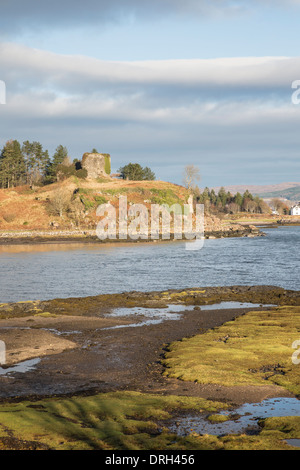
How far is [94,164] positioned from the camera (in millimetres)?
171250

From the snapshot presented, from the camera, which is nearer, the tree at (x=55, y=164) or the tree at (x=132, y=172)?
the tree at (x=55, y=164)

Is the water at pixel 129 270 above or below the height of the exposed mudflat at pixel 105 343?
above

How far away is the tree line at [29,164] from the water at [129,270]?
78.1 meters

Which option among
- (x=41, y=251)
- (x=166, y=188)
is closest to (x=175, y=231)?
(x=166, y=188)

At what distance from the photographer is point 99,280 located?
177 ft

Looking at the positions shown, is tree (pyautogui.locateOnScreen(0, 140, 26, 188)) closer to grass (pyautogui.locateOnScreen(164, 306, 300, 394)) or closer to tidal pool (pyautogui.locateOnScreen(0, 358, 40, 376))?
grass (pyautogui.locateOnScreen(164, 306, 300, 394))

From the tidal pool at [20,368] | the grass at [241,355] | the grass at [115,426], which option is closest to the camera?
the grass at [115,426]

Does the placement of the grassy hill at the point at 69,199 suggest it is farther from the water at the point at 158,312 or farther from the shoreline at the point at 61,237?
the water at the point at 158,312

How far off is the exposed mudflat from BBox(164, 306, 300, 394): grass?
2.42ft

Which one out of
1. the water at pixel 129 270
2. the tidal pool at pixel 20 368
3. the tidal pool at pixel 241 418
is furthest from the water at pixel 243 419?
the water at pixel 129 270

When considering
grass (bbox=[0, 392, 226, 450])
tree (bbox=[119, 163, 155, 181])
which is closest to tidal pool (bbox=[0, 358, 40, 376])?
grass (bbox=[0, 392, 226, 450])

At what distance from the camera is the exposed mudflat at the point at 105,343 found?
18.9m

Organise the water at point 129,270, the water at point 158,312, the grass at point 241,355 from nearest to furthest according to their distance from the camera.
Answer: the grass at point 241,355 < the water at point 158,312 < the water at point 129,270
